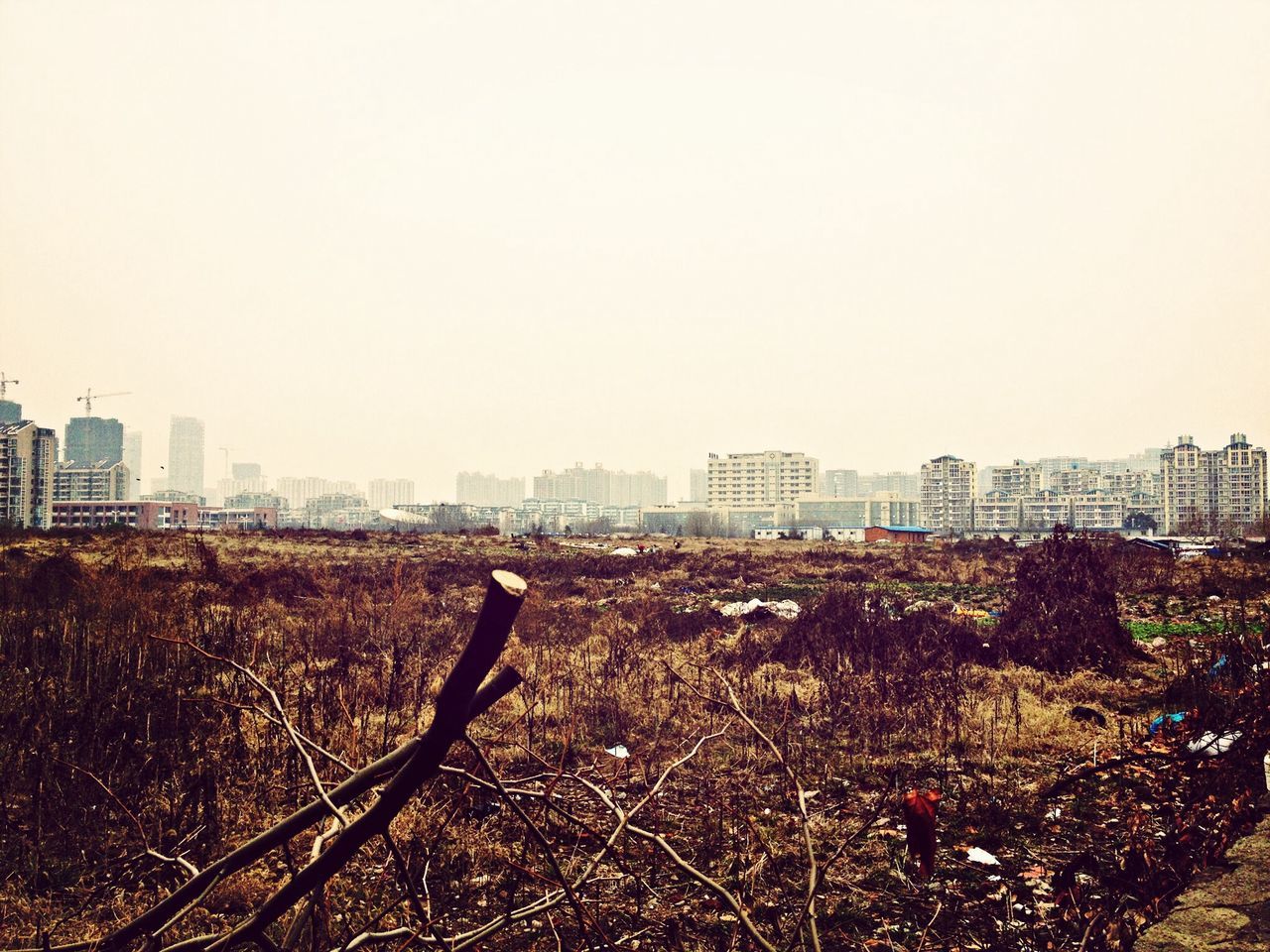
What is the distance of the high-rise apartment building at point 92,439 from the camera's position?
16125 cm

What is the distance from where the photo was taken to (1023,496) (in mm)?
116938

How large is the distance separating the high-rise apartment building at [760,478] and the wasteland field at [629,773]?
133565mm

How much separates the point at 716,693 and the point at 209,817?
4445 mm

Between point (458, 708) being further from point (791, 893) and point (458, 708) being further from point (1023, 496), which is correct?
point (1023, 496)

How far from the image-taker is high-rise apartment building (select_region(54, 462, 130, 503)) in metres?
101

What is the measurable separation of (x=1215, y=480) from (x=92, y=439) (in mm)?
201153

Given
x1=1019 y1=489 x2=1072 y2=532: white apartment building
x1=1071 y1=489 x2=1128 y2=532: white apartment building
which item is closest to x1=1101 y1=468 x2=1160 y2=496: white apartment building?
x1=1071 y1=489 x2=1128 y2=532: white apartment building

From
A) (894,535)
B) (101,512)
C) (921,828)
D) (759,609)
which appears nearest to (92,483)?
(101,512)

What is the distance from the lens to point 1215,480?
10506 centimetres

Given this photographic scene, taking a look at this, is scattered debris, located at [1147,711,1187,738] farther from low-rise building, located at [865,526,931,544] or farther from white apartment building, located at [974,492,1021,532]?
white apartment building, located at [974,492,1021,532]

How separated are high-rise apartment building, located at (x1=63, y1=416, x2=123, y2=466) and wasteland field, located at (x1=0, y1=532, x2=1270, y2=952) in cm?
18238

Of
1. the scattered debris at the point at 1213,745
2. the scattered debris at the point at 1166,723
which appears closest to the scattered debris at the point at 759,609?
the scattered debris at the point at 1166,723

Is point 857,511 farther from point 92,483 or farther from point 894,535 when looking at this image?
point 92,483

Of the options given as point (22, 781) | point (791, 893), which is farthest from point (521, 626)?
point (791, 893)
